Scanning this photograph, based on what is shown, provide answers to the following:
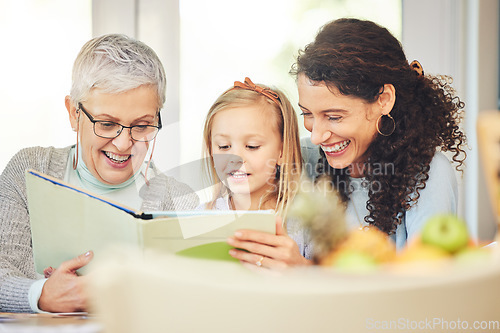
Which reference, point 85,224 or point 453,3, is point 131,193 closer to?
point 85,224

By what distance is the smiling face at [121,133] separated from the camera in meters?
1.84

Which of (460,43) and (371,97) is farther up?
(460,43)

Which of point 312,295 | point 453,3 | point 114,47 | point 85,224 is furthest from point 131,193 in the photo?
point 453,3

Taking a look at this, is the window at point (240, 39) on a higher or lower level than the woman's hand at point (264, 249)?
higher

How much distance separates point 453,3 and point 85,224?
201 cm

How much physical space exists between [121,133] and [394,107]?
38.8 inches

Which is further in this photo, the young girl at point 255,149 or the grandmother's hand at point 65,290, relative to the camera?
the young girl at point 255,149

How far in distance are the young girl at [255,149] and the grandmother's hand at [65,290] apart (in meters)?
0.72

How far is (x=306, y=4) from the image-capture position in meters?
2.49

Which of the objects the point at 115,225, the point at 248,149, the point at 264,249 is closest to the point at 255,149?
the point at 248,149

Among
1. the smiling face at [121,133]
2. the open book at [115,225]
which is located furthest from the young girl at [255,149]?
the open book at [115,225]

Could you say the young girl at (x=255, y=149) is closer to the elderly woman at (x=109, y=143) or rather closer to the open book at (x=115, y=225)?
the elderly woman at (x=109, y=143)

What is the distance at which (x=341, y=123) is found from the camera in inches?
73.6

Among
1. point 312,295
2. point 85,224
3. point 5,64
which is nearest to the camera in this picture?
point 312,295
